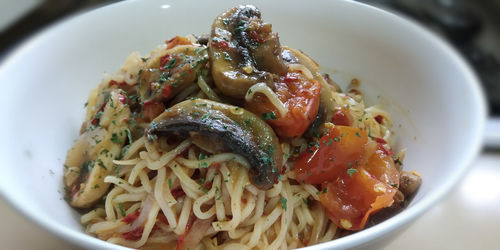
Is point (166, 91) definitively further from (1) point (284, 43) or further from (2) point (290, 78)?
(1) point (284, 43)

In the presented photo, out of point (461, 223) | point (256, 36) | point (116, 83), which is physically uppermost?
point (256, 36)

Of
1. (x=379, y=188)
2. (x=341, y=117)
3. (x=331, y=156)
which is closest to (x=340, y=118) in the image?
(x=341, y=117)

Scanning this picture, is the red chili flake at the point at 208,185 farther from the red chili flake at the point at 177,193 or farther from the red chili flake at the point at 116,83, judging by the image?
the red chili flake at the point at 116,83

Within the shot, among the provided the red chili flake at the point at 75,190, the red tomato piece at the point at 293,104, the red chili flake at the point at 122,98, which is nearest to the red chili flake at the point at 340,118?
the red tomato piece at the point at 293,104

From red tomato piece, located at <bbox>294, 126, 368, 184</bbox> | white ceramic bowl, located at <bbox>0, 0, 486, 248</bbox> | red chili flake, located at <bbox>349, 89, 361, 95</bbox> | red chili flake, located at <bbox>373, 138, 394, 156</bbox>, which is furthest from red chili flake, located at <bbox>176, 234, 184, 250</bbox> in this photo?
red chili flake, located at <bbox>349, 89, 361, 95</bbox>

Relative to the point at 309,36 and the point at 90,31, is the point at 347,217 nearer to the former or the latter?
the point at 309,36

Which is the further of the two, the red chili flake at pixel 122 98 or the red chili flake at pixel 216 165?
the red chili flake at pixel 122 98

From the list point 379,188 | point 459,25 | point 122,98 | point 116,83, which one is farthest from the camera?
point 116,83
